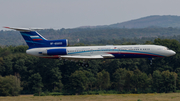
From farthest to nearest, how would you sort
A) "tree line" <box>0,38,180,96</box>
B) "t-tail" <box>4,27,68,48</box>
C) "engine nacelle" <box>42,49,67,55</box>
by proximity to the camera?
"tree line" <box>0,38,180,96</box>, "t-tail" <box>4,27,68,48</box>, "engine nacelle" <box>42,49,67,55</box>

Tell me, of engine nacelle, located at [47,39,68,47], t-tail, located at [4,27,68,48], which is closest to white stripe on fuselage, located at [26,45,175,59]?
engine nacelle, located at [47,39,68,47]

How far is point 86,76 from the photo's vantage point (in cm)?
9125

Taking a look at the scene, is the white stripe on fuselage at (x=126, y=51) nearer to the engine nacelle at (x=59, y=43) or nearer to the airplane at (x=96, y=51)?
the airplane at (x=96, y=51)

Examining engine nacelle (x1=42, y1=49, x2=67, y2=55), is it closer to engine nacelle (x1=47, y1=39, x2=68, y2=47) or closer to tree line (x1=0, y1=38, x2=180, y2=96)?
engine nacelle (x1=47, y1=39, x2=68, y2=47)

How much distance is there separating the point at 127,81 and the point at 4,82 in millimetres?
36325

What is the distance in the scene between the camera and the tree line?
273 feet

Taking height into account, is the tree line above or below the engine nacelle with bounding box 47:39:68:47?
below

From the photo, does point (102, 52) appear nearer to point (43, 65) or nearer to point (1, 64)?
point (43, 65)

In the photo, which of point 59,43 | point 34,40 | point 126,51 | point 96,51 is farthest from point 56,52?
point 126,51

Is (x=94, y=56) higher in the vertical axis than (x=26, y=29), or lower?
lower

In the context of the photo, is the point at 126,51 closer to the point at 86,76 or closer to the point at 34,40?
the point at 34,40

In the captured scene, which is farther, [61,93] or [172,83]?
[61,93]

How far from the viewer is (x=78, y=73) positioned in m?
88.3

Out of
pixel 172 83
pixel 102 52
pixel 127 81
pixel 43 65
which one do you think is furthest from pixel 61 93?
pixel 102 52
